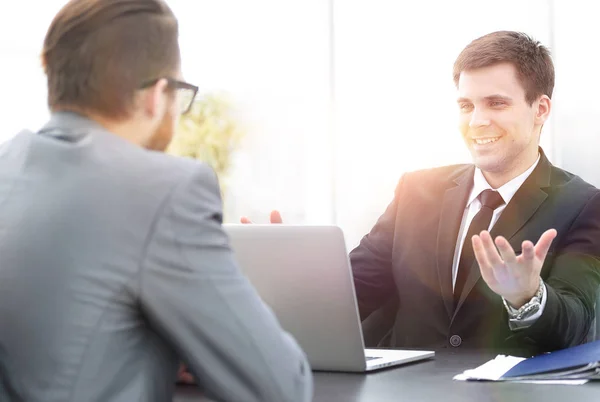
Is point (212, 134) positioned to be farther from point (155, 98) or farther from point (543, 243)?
point (155, 98)

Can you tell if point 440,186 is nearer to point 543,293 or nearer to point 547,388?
point 543,293

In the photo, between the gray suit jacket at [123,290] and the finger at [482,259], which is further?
the finger at [482,259]

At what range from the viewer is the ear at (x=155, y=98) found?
115 centimetres

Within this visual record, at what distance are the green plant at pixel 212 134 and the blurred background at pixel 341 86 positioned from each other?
26mm

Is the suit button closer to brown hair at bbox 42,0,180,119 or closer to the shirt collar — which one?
the shirt collar

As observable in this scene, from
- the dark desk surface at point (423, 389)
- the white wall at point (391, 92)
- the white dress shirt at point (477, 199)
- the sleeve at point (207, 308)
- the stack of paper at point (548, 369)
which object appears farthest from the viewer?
the white wall at point (391, 92)

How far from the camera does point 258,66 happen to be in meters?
4.35

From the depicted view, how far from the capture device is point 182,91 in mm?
1221

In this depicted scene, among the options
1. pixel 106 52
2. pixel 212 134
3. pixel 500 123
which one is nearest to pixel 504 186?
pixel 500 123

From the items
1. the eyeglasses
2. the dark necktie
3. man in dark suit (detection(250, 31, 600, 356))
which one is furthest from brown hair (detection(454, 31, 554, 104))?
the eyeglasses

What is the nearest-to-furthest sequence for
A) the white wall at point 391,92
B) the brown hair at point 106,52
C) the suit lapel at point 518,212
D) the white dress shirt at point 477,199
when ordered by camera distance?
the brown hair at point 106,52
the suit lapel at point 518,212
the white dress shirt at point 477,199
the white wall at point 391,92

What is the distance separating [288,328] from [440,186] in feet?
4.09

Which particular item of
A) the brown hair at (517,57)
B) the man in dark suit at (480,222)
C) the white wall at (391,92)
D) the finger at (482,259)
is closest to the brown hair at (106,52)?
the finger at (482,259)

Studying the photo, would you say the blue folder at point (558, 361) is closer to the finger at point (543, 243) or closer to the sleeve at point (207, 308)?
the finger at point (543, 243)
